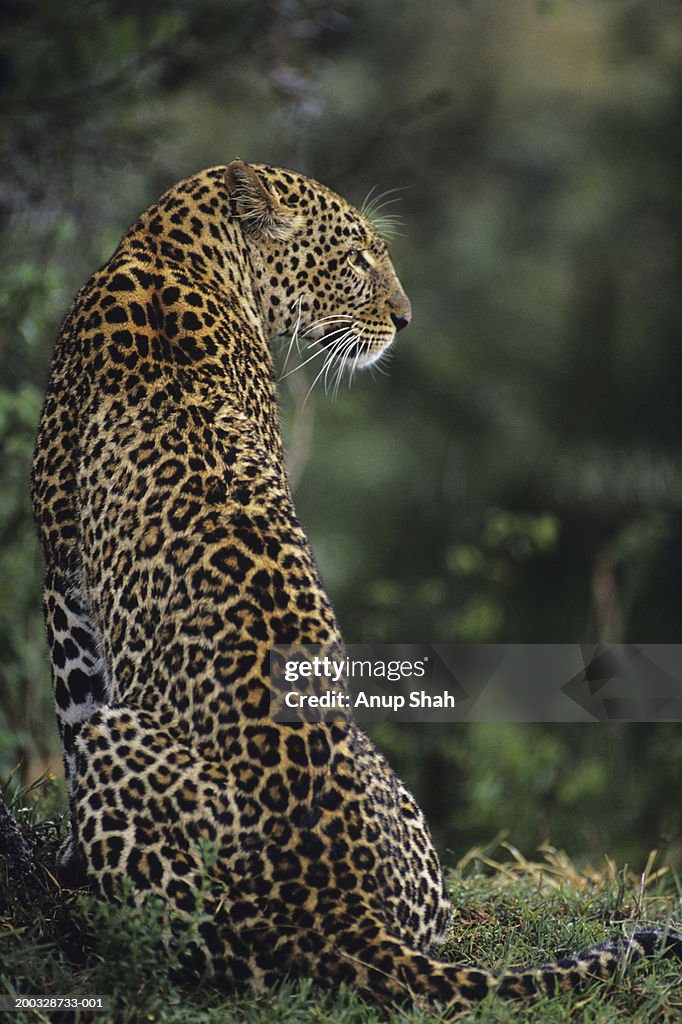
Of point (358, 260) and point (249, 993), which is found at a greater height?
point (358, 260)

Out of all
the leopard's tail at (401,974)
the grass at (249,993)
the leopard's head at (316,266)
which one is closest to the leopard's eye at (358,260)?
the leopard's head at (316,266)

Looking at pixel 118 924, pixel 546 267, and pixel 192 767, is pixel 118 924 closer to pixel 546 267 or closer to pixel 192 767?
pixel 192 767

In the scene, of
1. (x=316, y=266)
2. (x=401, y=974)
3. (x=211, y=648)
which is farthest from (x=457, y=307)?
(x=401, y=974)

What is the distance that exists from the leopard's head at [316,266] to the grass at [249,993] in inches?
78.4

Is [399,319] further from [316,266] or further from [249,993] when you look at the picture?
[249,993]

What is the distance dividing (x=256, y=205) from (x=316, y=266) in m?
0.35

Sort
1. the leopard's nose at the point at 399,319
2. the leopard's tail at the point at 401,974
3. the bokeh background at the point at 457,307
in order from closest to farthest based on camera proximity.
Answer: the leopard's tail at the point at 401,974
the leopard's nose at the point at 399,319
the bokeh background at the point at 457,307

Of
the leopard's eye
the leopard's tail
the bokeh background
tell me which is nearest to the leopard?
the leopard's tail

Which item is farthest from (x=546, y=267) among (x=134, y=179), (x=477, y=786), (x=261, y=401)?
(x=261, y=401)

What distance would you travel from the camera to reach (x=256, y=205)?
496cm

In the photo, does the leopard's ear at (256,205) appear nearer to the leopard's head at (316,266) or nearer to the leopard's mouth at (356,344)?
the leopard's head at (316,266)

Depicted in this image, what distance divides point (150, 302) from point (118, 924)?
1946mm

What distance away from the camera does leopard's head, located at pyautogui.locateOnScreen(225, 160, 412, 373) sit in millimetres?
5023

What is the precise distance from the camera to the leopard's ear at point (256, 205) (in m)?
4.92
